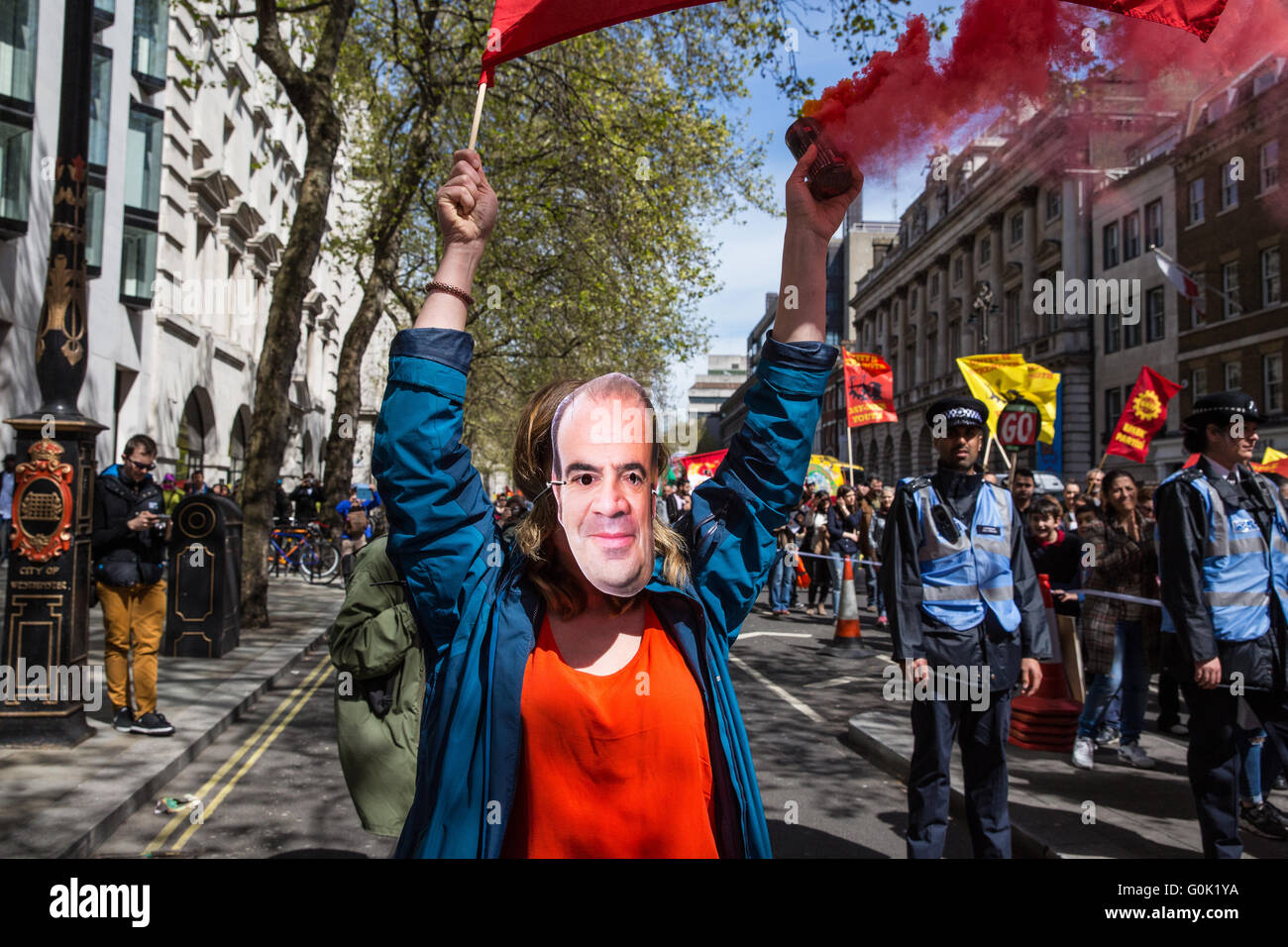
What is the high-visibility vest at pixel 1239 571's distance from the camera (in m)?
4.14

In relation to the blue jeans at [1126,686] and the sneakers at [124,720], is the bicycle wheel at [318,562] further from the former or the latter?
the blue jeans at [1126,686]

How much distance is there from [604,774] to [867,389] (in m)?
15.2

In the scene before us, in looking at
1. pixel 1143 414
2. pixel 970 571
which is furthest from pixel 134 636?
pixel 1143 414

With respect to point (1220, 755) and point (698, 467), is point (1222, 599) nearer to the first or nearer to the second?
point (1220, 755)

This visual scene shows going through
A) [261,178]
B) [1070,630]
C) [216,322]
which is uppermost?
[261,178]

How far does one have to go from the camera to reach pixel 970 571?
4.43 m

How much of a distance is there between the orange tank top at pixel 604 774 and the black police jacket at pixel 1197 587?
3.13 metres

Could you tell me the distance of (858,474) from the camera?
51.1m

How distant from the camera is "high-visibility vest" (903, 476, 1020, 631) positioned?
14.5 ft

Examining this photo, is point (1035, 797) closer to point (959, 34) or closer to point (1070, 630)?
point (1070, 630)

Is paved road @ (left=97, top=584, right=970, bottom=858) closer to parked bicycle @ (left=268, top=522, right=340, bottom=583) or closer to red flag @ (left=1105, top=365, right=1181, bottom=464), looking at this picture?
red flag @ (left=1105, top=365, right=1181, bottom=464)

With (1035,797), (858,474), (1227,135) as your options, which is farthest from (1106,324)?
(1227,135)

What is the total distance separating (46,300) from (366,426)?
4854 centimetres

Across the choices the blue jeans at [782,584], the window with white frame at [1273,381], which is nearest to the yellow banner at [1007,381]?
the blue jeans at [782,584]
